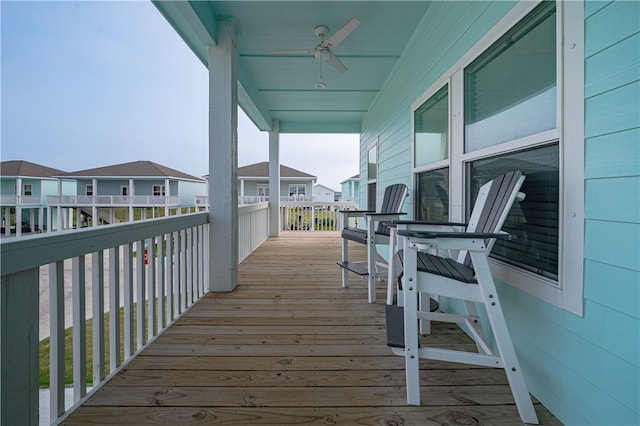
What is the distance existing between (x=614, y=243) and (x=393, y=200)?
2294 mm

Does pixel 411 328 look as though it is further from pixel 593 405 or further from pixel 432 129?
pixel 432 129

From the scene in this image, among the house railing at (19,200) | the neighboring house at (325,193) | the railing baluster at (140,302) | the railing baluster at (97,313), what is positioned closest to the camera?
the railing baluster at (97,313)

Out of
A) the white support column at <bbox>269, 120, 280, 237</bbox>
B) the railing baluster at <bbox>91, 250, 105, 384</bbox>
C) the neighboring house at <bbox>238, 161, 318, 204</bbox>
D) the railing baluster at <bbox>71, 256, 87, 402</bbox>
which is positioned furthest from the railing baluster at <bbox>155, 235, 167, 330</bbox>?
the neighboring house at <bbox>238, 161, 318, 204</bbox>

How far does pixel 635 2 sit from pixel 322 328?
218 cm

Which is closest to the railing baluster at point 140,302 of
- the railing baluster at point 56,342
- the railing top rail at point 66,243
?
the railing top rail at point 66,243

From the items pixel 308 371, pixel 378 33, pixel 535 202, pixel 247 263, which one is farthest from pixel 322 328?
pixel 378 33

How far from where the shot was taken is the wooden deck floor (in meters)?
1.28

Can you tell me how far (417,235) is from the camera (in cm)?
127

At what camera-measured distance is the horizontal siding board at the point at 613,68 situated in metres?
0.97

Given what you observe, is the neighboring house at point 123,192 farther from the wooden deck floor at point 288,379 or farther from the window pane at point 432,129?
the window pane at point 432,129

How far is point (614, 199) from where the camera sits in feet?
3.40

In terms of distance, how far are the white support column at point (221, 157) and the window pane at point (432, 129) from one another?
192cm

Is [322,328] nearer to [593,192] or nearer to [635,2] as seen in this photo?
[593,192]

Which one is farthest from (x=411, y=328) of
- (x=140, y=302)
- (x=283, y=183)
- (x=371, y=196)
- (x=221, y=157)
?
(x=283, y=183)
